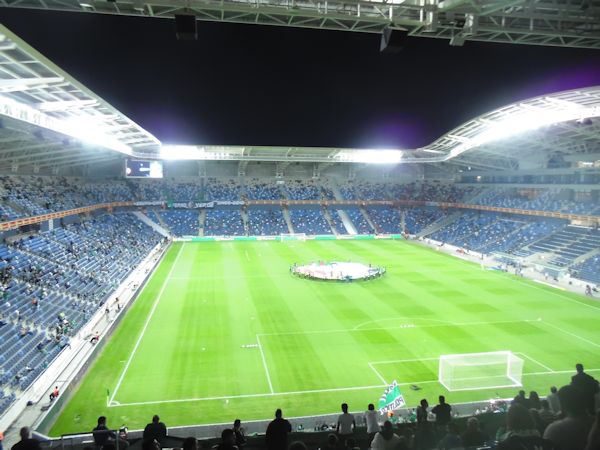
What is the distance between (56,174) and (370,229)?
45.8 metres

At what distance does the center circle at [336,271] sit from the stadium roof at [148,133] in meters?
18.4

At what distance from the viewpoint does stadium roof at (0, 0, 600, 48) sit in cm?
927

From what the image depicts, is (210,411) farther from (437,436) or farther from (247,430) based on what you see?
(437,436)

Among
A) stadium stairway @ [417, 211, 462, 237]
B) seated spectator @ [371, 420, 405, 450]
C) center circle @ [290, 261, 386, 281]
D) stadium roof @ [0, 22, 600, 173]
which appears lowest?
center circle @ [290, 261, 386, 281]

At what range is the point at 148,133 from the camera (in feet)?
140

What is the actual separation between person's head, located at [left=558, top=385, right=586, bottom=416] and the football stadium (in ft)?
0.11

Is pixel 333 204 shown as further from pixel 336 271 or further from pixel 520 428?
pixel 520 428

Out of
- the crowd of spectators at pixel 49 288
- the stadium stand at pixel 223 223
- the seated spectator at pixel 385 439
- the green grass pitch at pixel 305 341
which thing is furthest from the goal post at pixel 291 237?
the seated spectator at pixel 385 439

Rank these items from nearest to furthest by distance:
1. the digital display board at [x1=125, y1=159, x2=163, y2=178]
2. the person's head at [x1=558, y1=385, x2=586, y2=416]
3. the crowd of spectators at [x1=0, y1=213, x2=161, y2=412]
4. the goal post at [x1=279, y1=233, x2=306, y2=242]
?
the person's head at [x1=558, y1=385, x2=586, y2=416] → the crowd of spectators at [x1=0, y1=213, x2=161, y2=412] → the digital display board at [x1=125, y1=159, x2=163, y2=178] → the goal post at [x1=279, y1=233, x2=306, y2=242]

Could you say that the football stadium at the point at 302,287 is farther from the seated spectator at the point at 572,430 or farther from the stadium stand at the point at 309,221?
the stadium stand at the point at 309,221

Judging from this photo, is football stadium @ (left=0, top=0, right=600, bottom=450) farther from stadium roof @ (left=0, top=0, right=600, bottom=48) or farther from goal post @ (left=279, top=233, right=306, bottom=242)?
goal post @ (left=279, top=233, right=306, bottom=242)

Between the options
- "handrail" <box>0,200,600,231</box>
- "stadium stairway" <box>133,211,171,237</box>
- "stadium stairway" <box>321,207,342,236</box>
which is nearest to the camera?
"handrail" <box>0,200,600,231</box>

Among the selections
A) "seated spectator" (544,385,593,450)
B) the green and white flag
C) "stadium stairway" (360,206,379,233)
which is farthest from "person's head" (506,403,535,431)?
"stadium stairway" (360,206,379,233)

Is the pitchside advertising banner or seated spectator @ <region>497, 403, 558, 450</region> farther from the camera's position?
the pitchside advertising banner
